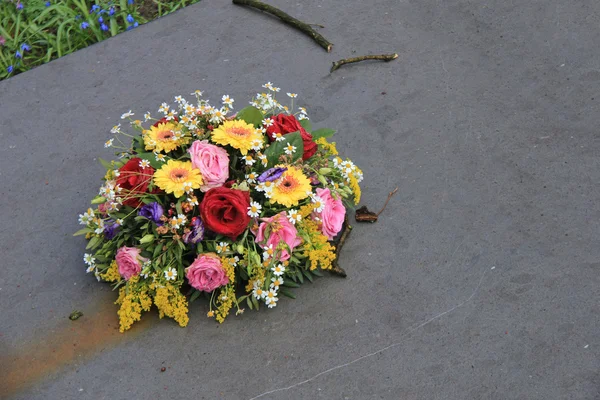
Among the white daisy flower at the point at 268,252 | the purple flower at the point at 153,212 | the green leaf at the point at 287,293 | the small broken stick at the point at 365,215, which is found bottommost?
the green leaf at the point at 287,293

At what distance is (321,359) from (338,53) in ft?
6.07

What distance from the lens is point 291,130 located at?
276 cm

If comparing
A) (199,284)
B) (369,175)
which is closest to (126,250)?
(199,284)

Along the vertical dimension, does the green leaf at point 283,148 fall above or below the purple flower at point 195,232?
above

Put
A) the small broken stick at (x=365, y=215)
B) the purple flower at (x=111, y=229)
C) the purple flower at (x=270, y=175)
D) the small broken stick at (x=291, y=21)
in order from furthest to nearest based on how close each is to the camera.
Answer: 1. the small broken stick at (x=291, y=21)
2. the small broken stick at (x=365, y=215)
3. the purple flower at (x=111, y=229)
4. the purple flower at (x=270, y=175)

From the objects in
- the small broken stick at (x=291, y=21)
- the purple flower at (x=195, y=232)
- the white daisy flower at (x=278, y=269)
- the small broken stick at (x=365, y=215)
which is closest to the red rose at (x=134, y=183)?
the purple flower at (x=195, y=232)

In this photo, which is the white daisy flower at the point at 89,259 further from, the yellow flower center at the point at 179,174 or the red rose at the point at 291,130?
the red rose at the point at 291,130

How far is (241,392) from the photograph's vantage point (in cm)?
243

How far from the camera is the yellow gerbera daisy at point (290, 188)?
253cm

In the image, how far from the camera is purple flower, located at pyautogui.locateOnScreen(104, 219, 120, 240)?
8.78ft

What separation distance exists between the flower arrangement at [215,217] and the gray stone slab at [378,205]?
11cm

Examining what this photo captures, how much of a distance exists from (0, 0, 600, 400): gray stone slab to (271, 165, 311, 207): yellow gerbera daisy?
0.40 m

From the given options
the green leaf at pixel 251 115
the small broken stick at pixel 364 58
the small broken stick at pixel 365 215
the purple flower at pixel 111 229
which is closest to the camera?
the purple flower at pixel 111 229

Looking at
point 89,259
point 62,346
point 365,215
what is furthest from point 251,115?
point 62,346
